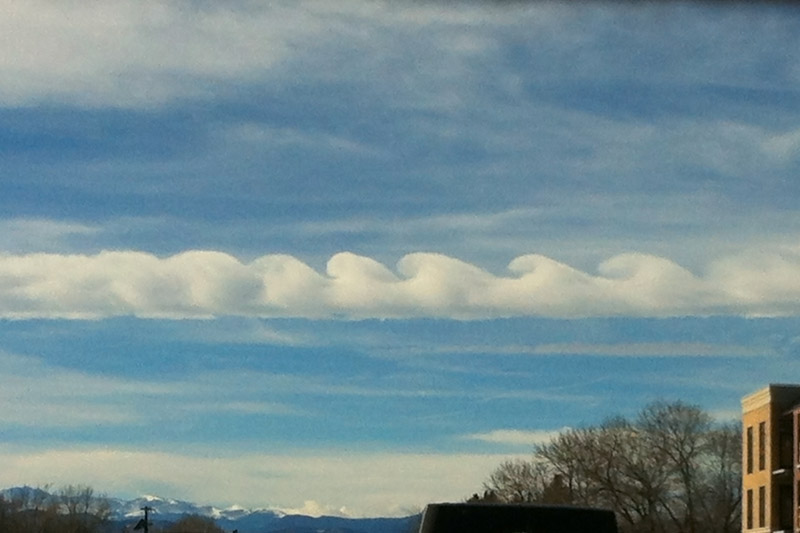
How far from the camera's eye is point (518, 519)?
14.2 meters

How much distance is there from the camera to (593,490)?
4697 inches

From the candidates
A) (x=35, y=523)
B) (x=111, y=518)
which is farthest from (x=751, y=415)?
(x=111, y=518)

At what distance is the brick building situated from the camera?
94.9m

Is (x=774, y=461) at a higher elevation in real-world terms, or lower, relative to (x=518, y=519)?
higher

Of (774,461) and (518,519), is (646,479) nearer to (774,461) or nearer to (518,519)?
(774,461)

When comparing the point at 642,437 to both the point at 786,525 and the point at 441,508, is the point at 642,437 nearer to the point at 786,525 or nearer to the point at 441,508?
the point at 786,525

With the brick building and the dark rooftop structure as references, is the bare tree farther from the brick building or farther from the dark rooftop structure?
the dark rooftop structure

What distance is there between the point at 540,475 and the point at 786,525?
110ft

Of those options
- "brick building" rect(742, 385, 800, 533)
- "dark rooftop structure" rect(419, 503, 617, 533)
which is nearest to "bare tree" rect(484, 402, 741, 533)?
"brick building" rect(742, 385, 800, 533)

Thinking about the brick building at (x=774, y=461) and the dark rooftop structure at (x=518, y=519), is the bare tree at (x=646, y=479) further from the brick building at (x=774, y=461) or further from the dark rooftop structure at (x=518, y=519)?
the dark rooftop structure at (x=518, y=519)

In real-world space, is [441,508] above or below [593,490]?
below

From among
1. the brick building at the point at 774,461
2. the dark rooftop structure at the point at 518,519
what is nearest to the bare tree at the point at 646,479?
the brick building at the point at 774,461

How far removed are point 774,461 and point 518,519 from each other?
3373 inches

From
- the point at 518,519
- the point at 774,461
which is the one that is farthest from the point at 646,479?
the point at 518,519
